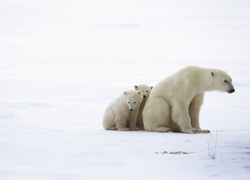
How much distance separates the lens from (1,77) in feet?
82.9

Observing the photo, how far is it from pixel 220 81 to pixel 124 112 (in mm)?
1787

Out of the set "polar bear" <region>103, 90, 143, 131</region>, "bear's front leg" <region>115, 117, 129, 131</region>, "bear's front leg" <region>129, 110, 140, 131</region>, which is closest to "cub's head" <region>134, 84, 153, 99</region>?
"polar bear" <region>103, 90, 143, 131</region>

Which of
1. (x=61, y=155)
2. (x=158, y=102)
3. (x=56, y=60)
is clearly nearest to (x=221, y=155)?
(x=61, y=155)

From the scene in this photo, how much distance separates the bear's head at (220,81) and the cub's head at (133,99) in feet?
4.44

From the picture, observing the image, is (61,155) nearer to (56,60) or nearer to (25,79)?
(25,79)

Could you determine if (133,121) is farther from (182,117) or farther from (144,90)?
(182,117)

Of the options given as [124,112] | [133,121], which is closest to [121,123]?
[124,112]

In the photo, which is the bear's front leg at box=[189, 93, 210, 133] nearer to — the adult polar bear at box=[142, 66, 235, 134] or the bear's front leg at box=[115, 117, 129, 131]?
the adult polar bear at box=[142, 66, 235, 134]

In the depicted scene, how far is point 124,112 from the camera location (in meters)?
10.4

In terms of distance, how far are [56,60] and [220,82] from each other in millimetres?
26334

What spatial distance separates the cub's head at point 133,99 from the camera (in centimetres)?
1020

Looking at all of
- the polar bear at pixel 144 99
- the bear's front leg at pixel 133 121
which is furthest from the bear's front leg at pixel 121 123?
the polar bear at pixel 144 99

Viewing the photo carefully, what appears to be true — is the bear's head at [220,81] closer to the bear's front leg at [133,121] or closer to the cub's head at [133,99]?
the cub's head at [133,99]

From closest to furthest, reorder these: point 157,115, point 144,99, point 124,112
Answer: point 157,115 < point 124,112 < point 144,99
